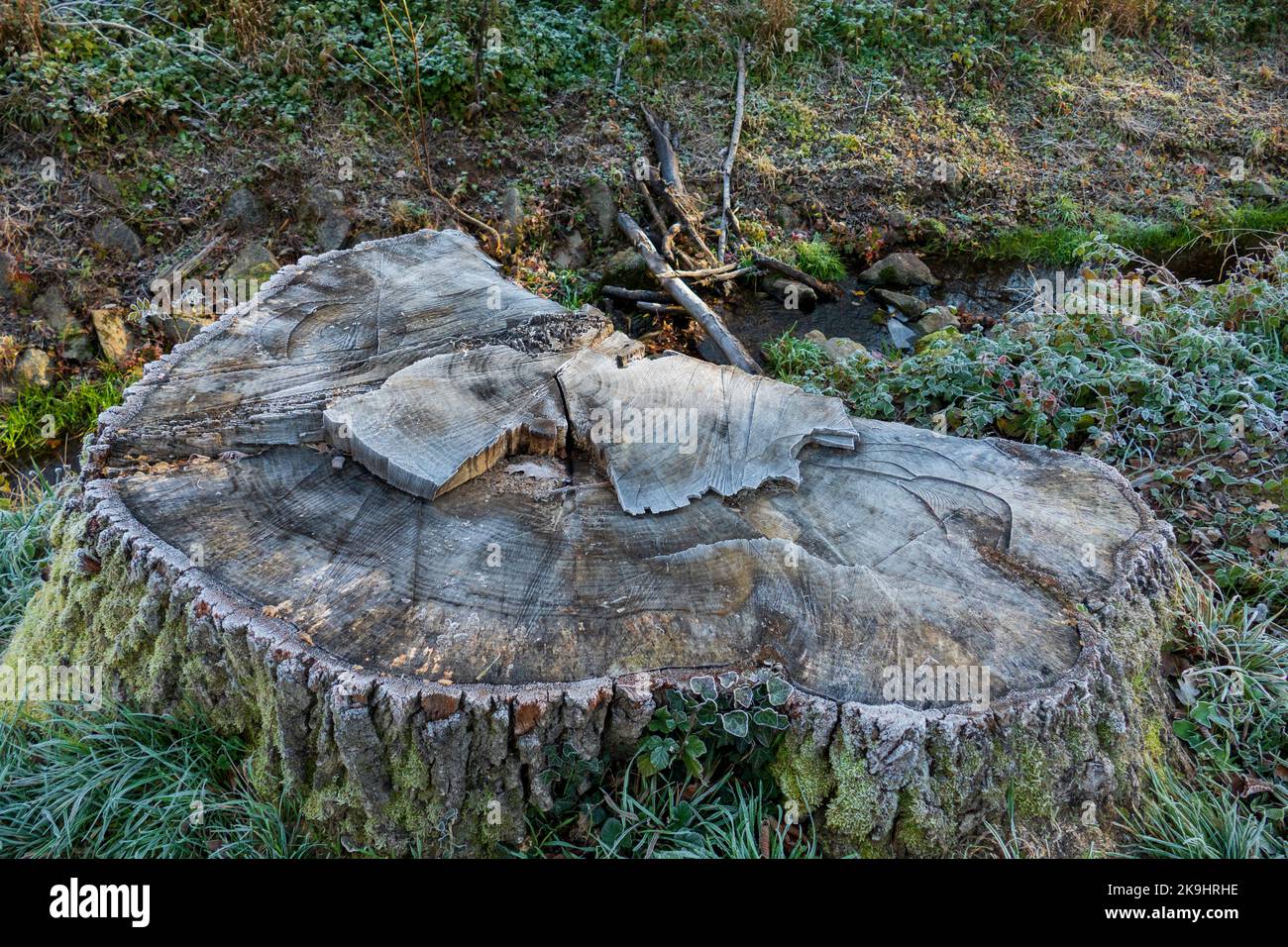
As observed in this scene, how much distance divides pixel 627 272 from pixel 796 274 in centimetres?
122

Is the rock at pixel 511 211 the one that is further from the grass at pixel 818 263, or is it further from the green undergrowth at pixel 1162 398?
the green undergrowth at pixel 1162 398

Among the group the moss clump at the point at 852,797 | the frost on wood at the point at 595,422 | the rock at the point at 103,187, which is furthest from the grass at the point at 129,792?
the rock at the point at 103,187

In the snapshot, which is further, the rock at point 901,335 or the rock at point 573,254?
the rock at point 573,254

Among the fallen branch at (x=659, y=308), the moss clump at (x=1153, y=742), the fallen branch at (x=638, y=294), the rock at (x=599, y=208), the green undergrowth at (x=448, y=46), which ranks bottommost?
the moss clump at (x=1153, y=742)

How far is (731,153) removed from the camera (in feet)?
21.7

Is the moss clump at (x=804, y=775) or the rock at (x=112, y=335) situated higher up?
the moss clump at (x=804, y=775)

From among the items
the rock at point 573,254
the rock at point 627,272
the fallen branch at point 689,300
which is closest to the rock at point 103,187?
the rock at point 573,254

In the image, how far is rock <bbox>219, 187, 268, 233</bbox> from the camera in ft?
18.1

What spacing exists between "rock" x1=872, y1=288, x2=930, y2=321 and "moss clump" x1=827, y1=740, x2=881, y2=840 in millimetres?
4543

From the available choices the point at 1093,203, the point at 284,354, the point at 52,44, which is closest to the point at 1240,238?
the point at 1093,203

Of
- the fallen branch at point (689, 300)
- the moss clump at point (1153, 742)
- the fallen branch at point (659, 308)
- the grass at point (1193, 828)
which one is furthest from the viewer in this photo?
the fallen branch at point (659, 308)

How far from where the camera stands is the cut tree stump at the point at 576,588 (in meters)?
1.88

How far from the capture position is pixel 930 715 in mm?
1836

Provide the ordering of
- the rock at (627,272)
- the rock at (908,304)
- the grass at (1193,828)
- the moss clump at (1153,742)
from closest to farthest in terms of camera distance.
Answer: the grass at (1193,828) < the moss clump at (1153,742) < the rock at (627,272) < the rock at (908,304)
